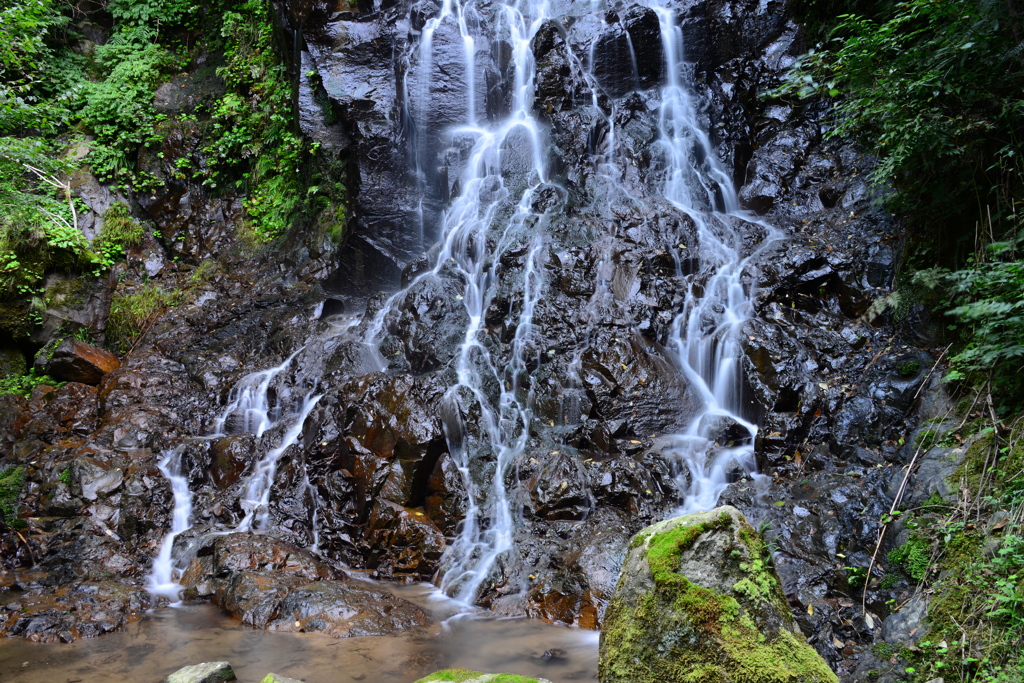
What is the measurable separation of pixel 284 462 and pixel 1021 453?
7719 millimetres

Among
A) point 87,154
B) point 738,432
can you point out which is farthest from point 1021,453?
point 87,154

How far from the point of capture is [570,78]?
11586 mm

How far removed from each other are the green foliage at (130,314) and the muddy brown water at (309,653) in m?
6.75

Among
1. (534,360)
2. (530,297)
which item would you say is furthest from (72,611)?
(530,297)

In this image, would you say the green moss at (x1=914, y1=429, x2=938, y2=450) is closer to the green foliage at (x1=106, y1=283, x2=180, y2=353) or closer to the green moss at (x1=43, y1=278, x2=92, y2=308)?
the green foliage at (x1=106, y1=283, x2=180, y2=353)

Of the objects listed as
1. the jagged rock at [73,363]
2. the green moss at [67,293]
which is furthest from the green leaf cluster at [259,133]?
the jagged rock at [73,363]

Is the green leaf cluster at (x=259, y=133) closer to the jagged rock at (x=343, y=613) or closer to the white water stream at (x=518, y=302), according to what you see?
the white water stream at (x=518, y=302)

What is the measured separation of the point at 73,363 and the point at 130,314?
1.61 m

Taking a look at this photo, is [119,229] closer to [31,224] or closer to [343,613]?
[31,224]

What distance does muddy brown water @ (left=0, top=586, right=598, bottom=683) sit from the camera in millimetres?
4828

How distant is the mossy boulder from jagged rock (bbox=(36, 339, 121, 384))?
1008 cm

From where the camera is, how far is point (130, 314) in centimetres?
1123

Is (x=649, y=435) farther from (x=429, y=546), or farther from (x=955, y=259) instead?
(x=955, y=259)

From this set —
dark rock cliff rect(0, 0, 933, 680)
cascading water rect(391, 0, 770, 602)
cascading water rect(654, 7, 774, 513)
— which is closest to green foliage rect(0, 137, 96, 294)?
dark rock cliff rect(0, 0, 933, 680)
